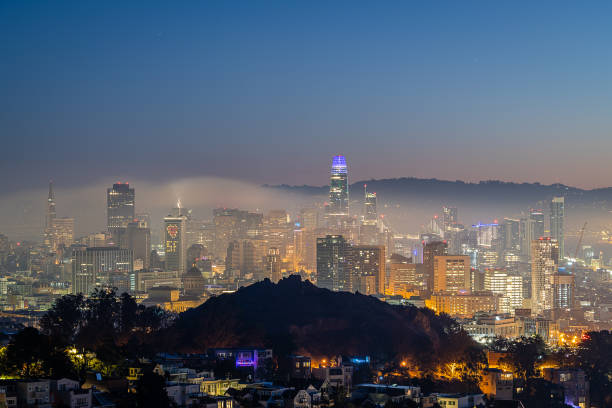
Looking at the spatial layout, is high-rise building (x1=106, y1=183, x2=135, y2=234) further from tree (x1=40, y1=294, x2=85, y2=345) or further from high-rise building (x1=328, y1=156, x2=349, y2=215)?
tree (x1=40, y1=294, x2=85, y2=345)

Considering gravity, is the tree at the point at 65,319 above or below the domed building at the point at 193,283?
above

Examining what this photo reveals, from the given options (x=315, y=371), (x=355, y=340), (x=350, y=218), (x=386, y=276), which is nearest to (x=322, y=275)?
(x=386, y=276)

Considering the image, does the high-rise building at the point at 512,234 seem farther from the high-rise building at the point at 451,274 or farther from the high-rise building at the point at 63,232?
the high-rise building at the point at 63,232

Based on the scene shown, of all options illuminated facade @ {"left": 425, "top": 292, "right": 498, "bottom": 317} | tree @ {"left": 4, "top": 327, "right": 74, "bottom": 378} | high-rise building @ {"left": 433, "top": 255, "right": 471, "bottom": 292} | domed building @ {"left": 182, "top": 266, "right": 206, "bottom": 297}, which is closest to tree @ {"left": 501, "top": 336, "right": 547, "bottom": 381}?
tree @ {"left": 4, "top": 327, "right": 74, "bottom": 378}

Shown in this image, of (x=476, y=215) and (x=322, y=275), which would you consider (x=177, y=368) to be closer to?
(x=322, y=275)

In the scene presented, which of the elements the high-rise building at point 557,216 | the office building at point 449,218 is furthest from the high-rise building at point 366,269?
the office building at point 449,218

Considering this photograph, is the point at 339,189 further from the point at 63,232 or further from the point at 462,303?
the point at 462,303

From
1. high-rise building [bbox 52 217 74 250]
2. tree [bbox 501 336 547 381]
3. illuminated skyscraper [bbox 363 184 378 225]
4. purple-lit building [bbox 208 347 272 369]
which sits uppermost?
illuminated skyscraper [bbox 363 184 378 225]
